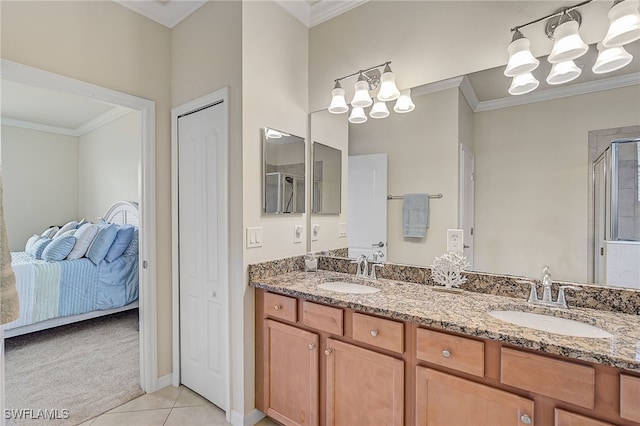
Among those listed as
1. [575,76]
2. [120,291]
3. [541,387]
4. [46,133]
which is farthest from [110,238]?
[575,76]

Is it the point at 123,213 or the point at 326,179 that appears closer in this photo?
the point at 326,179

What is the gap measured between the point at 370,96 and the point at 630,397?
1.79 meters

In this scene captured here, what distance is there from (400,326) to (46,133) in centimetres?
660

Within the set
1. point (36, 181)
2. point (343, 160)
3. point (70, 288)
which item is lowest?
point (70, 288)

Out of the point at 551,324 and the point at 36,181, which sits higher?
the point at 36,181

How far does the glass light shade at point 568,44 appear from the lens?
1317 mm

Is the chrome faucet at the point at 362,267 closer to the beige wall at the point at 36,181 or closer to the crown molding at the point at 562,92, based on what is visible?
the crown molding at the point at 562,92

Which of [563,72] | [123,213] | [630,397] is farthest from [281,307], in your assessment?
[123,213]

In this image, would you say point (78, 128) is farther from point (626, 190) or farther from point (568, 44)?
point (626, 190)

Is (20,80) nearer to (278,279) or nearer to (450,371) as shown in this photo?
(278,279)

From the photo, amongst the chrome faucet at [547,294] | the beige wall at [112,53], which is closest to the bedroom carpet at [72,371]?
the beige wall at [112,53]

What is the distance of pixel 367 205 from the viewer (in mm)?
2078

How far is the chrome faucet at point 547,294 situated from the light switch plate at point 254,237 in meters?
1.43

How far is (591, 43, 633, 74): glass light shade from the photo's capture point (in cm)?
131
